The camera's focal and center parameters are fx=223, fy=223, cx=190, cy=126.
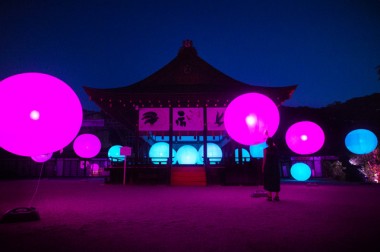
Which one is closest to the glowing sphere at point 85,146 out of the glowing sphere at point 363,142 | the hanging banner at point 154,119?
the hanging banner at point 154,119

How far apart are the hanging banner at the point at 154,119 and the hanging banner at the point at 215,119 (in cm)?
245

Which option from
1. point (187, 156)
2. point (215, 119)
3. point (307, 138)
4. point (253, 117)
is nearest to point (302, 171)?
point (307, 138)

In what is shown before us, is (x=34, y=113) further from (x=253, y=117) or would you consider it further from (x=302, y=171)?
(x=302, y=171)

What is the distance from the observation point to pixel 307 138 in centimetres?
898

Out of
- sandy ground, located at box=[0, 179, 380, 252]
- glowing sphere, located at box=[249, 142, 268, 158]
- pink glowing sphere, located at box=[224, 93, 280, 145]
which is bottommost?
sandy ground, located at box=[0, 179, 380, 252]

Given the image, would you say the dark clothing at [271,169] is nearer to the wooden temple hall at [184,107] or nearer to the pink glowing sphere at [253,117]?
the pink glowing sphere at [253,117]

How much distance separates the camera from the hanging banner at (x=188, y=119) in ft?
42.3

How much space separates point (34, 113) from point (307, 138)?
29.9 ft

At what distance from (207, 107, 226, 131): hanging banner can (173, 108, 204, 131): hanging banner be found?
466 mm

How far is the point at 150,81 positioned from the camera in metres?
14.0

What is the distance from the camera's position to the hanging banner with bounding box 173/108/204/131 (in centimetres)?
1288

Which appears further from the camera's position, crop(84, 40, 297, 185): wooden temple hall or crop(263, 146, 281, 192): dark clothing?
crop(84, 40, 297, 185): wooden temple hall

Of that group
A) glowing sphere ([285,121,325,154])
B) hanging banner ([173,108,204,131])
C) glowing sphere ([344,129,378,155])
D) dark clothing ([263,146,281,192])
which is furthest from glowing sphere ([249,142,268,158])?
dark clothing ([263,146,281,192])

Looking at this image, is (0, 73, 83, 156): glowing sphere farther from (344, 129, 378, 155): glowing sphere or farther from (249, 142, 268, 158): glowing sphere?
(344, 129, 378, 155): glowing sphere
